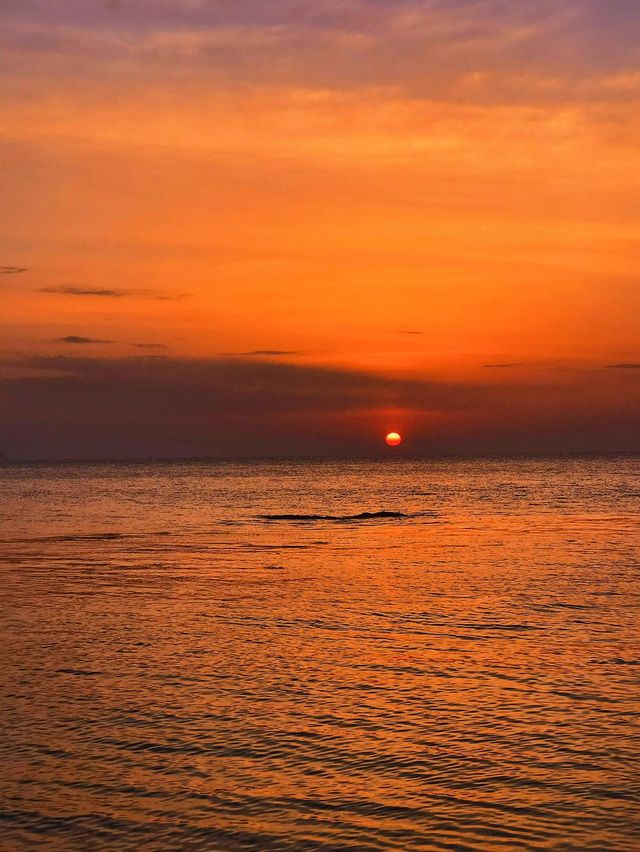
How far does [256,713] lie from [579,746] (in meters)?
6.02

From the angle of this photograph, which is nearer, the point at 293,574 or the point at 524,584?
the point at 524,584

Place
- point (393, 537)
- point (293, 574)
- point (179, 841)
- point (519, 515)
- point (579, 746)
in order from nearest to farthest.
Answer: point (179, 841) → point (579, 746) → point (293, 574) → point (393, 537) → point (519, 515)

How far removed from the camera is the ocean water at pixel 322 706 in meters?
12.6

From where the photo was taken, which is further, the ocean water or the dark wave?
the dark wave

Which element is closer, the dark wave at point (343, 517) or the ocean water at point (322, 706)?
the ocean water at point (322, 706)

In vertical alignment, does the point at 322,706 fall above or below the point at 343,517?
above

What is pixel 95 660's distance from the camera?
73.7 feet

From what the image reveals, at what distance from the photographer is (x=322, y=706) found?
1809 centimetres

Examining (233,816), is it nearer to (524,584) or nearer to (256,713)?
(256,713)

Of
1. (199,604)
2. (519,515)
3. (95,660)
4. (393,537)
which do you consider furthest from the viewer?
(519,515)

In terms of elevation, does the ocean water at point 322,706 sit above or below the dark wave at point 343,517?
above

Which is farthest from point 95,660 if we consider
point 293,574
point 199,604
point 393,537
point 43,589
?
point 393,537

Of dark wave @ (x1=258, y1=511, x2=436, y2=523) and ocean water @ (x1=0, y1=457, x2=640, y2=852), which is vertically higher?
ocean water @ (x1=0, y1=457, x2=640, y2=852)

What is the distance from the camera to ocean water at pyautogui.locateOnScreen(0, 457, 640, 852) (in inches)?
497
